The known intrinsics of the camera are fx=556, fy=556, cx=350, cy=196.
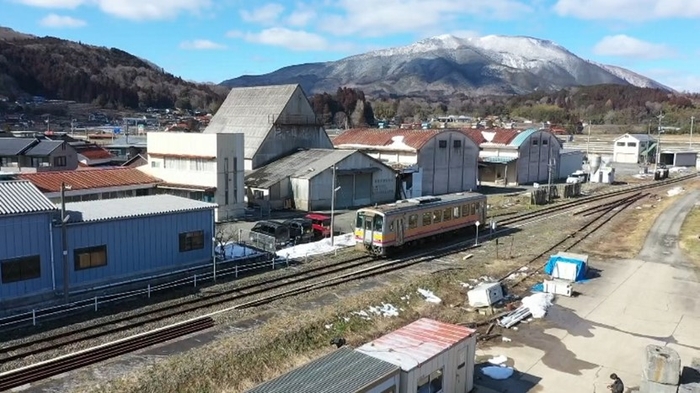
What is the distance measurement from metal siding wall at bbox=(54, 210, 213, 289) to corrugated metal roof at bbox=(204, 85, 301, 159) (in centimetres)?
A: 2551

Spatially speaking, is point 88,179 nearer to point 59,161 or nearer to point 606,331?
point 59,161

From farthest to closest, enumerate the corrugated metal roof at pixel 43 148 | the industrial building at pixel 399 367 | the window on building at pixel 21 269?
the corrugated metal roof at pixel 43 148 → the window on building at pixel 21 269 → the industrial building at pixel 399 367

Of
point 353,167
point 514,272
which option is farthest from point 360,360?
point 353,167

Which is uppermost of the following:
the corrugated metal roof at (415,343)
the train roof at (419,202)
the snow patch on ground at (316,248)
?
the train roof at (419,202)

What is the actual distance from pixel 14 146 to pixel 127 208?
32.5m

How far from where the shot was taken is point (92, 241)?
70.1 feet

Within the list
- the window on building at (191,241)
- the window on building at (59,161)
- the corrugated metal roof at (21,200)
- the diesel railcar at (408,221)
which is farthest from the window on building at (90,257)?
the window on building at (59,161)

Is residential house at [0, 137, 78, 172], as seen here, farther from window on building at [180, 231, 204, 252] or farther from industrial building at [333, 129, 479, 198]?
industrial building at [333, 129, 479, 198]

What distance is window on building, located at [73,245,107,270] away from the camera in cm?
2102

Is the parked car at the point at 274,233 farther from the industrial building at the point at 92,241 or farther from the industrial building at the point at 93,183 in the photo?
the industrial building at the point at 93,183

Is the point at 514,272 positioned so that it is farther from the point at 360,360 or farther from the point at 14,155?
the point at 14,155

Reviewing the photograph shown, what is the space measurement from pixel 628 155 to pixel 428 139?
2290 inches

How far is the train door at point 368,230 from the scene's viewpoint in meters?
28.9

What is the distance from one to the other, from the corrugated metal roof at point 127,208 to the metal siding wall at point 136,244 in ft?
0.86
